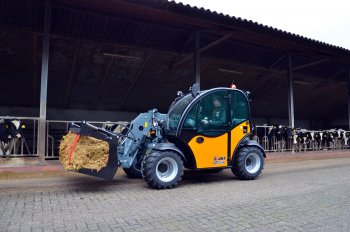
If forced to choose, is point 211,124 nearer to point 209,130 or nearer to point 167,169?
point 209,130

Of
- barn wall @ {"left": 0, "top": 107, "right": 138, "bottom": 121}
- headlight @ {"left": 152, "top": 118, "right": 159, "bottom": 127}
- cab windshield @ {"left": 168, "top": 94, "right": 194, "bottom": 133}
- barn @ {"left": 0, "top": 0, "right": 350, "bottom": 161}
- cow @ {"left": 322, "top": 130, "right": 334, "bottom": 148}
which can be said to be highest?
barn @ {"left": 0, "top": 0, "right": 350, "bottom": 161}

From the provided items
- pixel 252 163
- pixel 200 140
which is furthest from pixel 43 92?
pixel 252 163

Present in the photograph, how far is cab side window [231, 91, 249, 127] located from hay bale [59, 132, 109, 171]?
2.79 m

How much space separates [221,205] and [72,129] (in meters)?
3.14

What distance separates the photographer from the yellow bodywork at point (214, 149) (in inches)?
249

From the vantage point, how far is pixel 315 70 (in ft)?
54.0

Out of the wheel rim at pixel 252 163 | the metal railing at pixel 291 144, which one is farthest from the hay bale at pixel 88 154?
the metal railing at pixel 291 144

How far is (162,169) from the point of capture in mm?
6152

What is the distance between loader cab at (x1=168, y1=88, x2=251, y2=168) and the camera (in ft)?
20.6

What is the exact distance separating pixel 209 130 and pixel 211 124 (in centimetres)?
14

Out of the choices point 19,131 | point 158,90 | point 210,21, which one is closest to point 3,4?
point 19,131

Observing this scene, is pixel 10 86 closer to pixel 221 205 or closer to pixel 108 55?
pixel 108 55

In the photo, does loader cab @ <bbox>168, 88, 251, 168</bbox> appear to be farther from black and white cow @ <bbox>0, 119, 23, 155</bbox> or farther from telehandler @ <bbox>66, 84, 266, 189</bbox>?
black and white cow @ <bbox>0, 119, 23, 155</bbox>

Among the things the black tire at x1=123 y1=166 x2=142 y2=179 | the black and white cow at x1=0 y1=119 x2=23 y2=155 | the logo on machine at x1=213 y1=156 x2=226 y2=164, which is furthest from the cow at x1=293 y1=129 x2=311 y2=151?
the black and white cow at x1=0 y1=119 x2=23 y2=155
